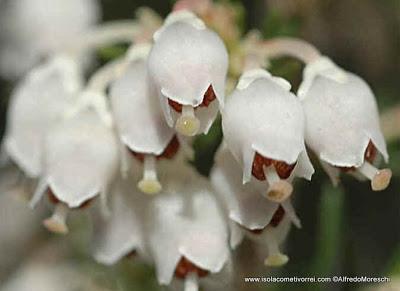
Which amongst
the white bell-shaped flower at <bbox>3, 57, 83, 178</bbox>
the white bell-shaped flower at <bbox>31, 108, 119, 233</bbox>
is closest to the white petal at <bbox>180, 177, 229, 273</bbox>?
the white bell-shaped flower at <bbox>31, 108, 119, 233</bbox>

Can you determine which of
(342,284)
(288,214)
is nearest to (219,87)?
(288,214)

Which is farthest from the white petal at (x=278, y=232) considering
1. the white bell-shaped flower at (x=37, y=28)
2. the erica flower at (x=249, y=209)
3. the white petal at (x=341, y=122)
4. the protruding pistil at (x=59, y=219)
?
the white bell-shaped flower at (x=37, y=28)

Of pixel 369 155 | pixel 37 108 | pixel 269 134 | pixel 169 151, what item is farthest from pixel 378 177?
pixel 37 108

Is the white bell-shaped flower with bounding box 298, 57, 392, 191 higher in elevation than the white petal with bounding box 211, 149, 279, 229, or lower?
higher

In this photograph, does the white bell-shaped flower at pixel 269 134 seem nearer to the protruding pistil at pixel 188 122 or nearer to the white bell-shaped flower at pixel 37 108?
the protruding pistil at pixel 188 122

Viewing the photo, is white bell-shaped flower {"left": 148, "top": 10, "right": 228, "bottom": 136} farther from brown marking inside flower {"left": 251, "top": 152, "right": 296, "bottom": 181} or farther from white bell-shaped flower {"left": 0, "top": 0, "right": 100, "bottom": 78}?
white bell-shaped flower {"left": 0, "top": 0, "right": 100, "bottom": 78}
